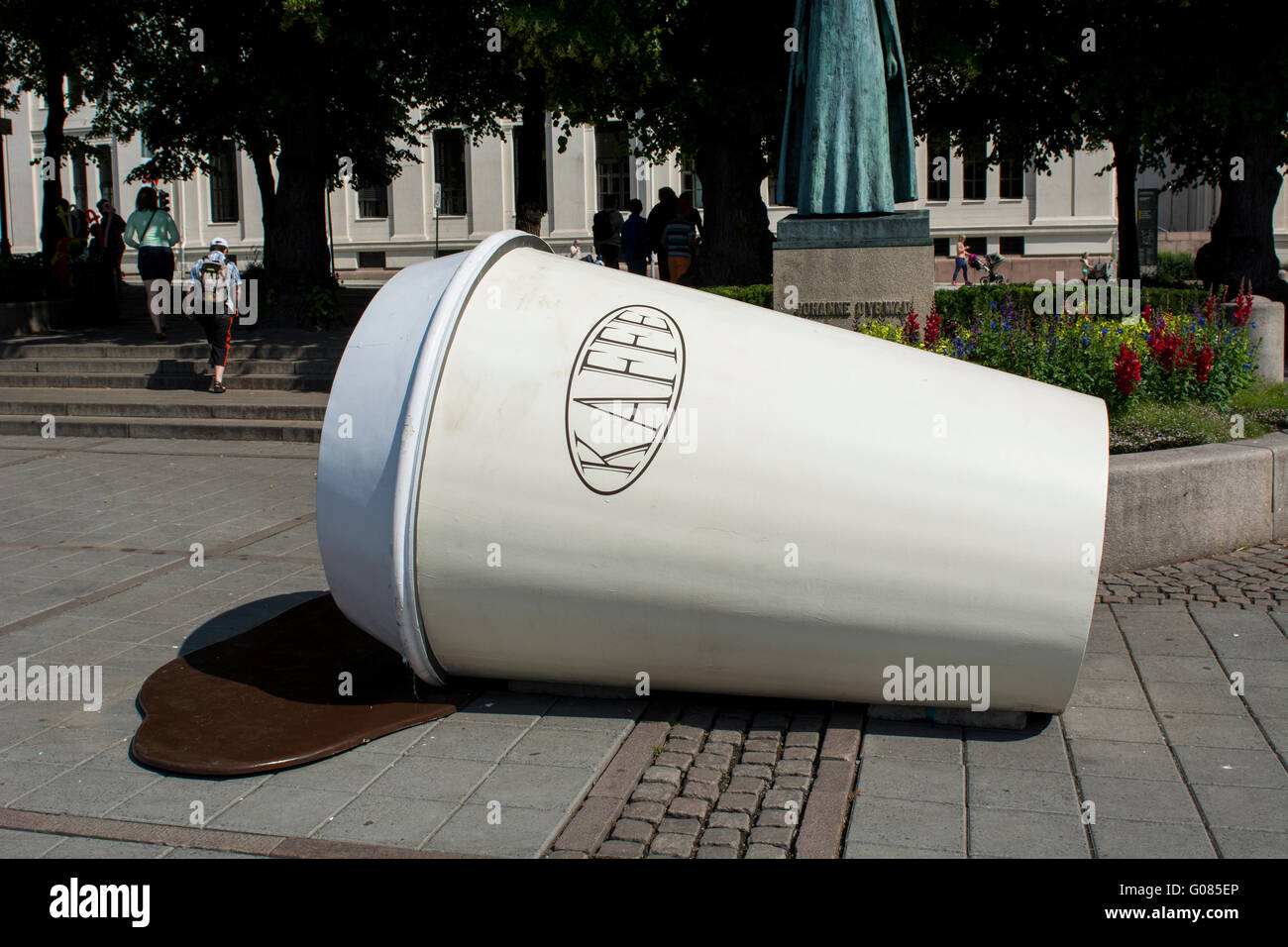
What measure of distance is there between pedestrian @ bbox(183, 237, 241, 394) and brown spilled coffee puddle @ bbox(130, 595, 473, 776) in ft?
27.1

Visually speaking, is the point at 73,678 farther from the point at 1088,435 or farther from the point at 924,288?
the point at 924,288

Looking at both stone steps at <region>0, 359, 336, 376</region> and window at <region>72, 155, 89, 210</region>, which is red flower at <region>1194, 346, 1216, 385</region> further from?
window at <region>72, 155, 89, 210</region>

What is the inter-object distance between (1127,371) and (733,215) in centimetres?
1188

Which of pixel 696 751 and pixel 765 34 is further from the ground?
pixel 765 34

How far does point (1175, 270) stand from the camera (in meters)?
31.5

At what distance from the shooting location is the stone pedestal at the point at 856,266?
10.3 metres

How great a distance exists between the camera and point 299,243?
17594 mm

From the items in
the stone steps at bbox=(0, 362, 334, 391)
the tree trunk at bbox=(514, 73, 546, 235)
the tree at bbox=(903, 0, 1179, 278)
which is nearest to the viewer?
the stone steps at bbox=(0, 362, 334, 391)

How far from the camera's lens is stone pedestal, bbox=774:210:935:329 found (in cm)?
1032

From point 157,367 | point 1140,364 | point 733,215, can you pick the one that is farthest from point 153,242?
point 1140,364

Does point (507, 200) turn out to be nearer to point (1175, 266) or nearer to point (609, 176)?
point (609, 176)

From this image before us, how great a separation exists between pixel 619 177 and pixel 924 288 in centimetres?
→ 3297

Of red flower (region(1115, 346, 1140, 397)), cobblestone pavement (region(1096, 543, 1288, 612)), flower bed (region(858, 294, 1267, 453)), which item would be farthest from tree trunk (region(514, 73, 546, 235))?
cobblestone pavement (region(1096, 543, 1288, 612))
